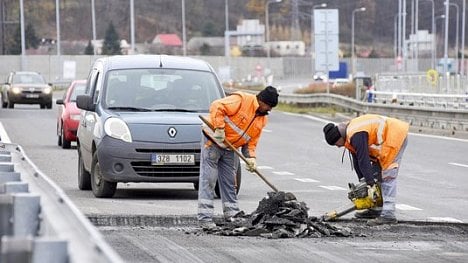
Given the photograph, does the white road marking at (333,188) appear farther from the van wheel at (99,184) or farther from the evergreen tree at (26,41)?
the evergreen tree at (26,41)

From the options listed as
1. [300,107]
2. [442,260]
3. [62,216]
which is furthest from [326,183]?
[300,107]

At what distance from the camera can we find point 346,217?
13.5 metres

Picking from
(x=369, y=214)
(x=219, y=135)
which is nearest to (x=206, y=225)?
(x=219, y=135)

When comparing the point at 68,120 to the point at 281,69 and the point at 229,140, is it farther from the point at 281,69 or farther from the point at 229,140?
the point at 281,69

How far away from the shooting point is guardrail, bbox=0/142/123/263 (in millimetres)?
4691

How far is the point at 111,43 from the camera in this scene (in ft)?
319

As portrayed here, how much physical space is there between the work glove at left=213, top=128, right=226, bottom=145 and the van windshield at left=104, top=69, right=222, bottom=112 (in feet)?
10.4

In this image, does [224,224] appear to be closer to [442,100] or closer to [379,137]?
→ [379,137]

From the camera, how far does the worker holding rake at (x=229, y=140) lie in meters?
12.8

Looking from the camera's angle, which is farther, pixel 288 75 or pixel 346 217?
pixel 288 75

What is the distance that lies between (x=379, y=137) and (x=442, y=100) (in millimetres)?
29245

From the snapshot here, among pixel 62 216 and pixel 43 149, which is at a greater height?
pixel 62 216

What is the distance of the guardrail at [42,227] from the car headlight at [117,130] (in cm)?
755

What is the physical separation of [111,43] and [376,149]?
84879 mm
